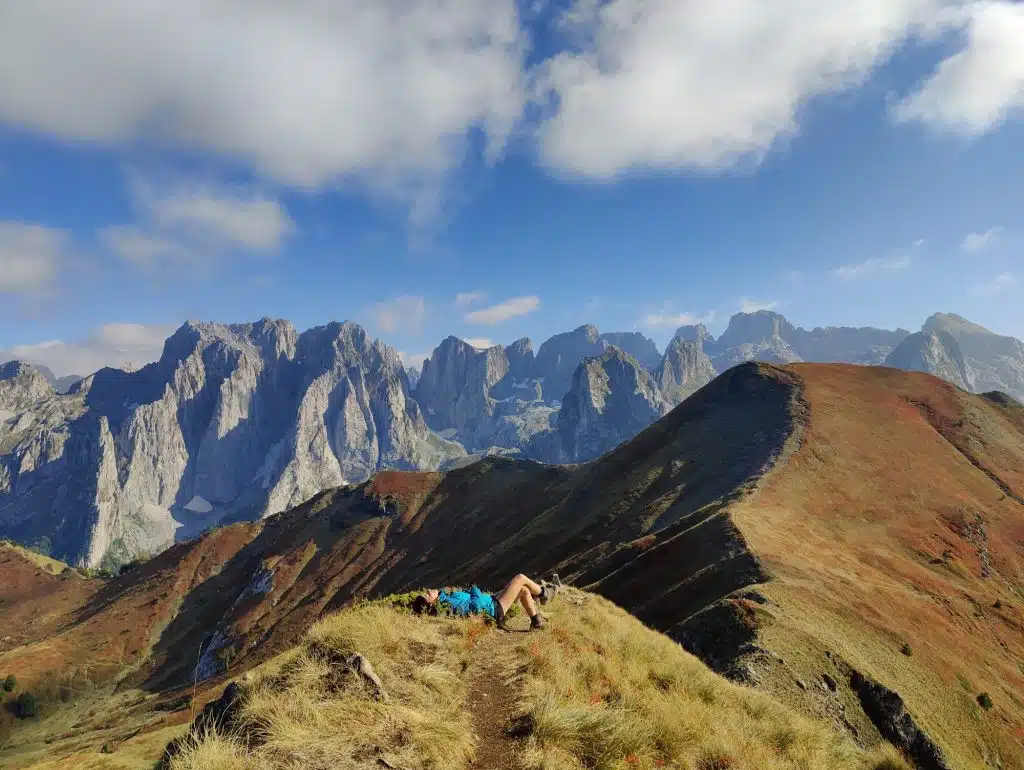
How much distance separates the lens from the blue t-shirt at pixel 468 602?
50.0 ft

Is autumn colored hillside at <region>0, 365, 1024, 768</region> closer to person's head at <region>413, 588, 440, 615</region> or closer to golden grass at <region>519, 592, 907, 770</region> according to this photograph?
golden grass at <region>519, 592, 907, 770</region>

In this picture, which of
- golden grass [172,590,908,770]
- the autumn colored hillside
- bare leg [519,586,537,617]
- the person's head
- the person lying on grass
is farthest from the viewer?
the autumn colored hillside

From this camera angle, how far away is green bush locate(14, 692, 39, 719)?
10518cm

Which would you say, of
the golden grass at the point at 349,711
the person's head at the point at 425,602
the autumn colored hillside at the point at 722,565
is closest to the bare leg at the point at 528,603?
the person's head at the point at 425,602

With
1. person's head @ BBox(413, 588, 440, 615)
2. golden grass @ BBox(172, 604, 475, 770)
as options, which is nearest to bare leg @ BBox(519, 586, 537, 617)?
person's head @ BBox(413, 588, 440, 615)

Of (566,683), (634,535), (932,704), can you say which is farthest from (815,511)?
(566,683)

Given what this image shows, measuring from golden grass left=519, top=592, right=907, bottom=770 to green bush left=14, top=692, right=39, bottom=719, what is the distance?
143851 millimetres

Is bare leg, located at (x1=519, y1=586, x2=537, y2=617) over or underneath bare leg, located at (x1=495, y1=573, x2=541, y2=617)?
underneath

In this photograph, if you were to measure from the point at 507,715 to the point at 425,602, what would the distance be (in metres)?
5.17

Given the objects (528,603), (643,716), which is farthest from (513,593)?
(643,716)

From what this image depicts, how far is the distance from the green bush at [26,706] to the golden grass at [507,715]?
470 ft

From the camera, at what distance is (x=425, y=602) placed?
14648mm

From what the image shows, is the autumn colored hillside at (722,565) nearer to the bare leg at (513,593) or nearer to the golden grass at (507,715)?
the golden grass at (507,715)

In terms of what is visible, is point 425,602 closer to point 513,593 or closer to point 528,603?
point 513,593
